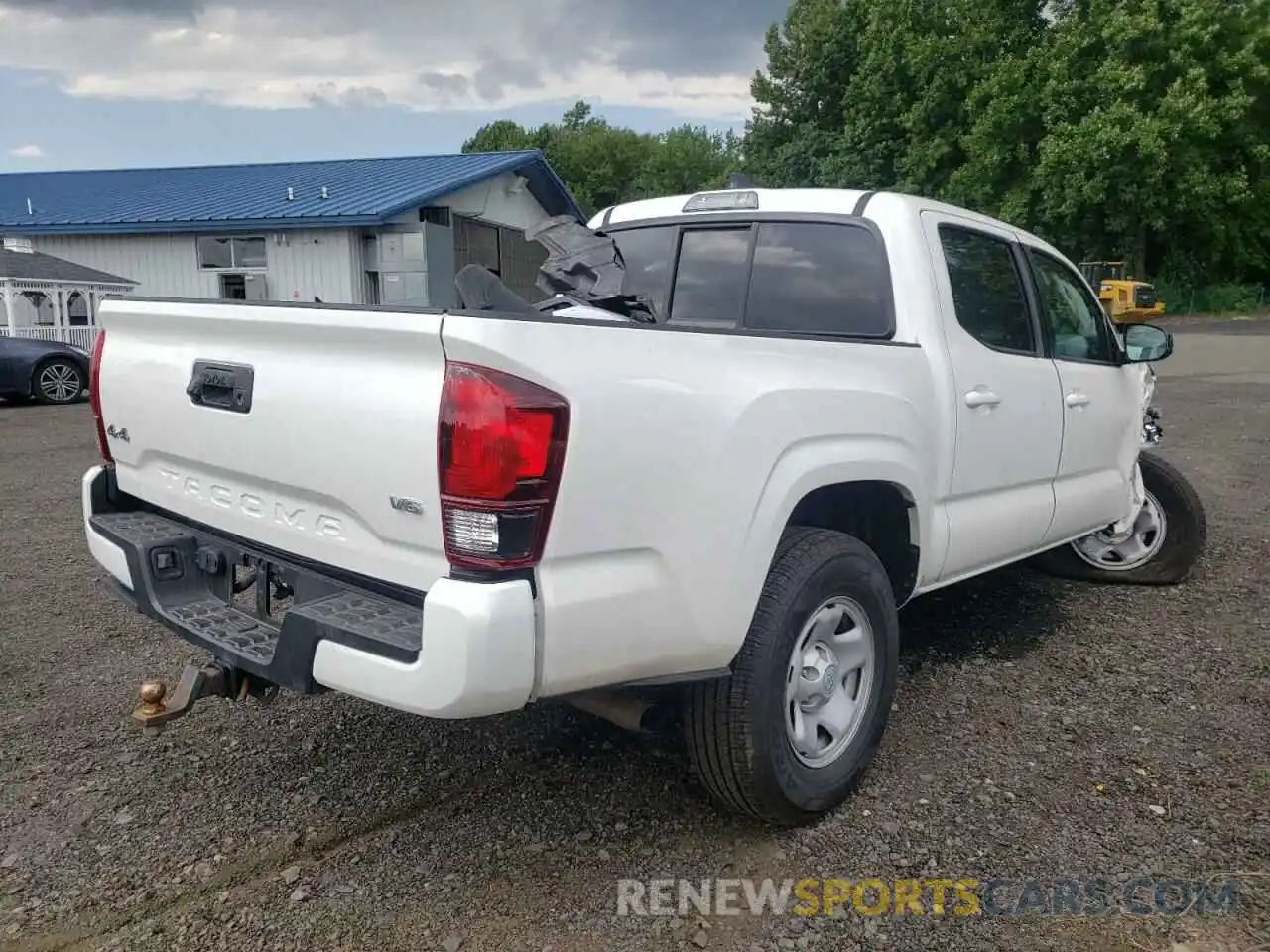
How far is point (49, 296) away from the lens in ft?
63.1

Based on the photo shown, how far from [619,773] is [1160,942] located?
1.64m

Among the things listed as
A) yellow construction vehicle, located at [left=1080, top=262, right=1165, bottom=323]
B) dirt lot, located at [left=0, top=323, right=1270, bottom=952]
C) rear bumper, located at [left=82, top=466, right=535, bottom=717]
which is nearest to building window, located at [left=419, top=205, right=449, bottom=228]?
dirt lot, located at [left=0, top=323, right=1270, bottom=952]

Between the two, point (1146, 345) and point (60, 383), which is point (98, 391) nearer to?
point (1146, 345)

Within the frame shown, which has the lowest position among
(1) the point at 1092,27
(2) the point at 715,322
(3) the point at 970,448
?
(3) the point at 970,448

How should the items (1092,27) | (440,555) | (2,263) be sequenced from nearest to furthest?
(440,555), (2,263), (1092,27)

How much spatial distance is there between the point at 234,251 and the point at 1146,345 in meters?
20.1

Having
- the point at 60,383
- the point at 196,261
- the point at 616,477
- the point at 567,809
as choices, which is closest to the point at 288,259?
the point at 196,261

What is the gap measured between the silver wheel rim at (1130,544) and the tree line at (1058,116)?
105 feet

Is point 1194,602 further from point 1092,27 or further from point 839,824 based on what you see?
point 1092,27

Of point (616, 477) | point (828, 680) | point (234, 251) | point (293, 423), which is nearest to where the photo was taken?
point (616, 477)

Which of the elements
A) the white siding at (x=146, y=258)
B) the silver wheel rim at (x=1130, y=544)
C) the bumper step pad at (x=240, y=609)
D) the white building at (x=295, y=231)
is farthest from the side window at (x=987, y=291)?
the white siding at (x=146, y=258)

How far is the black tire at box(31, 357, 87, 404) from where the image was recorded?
15.1 m

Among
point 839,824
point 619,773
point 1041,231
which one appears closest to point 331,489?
point 619,773

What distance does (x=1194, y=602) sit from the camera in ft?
17.4
